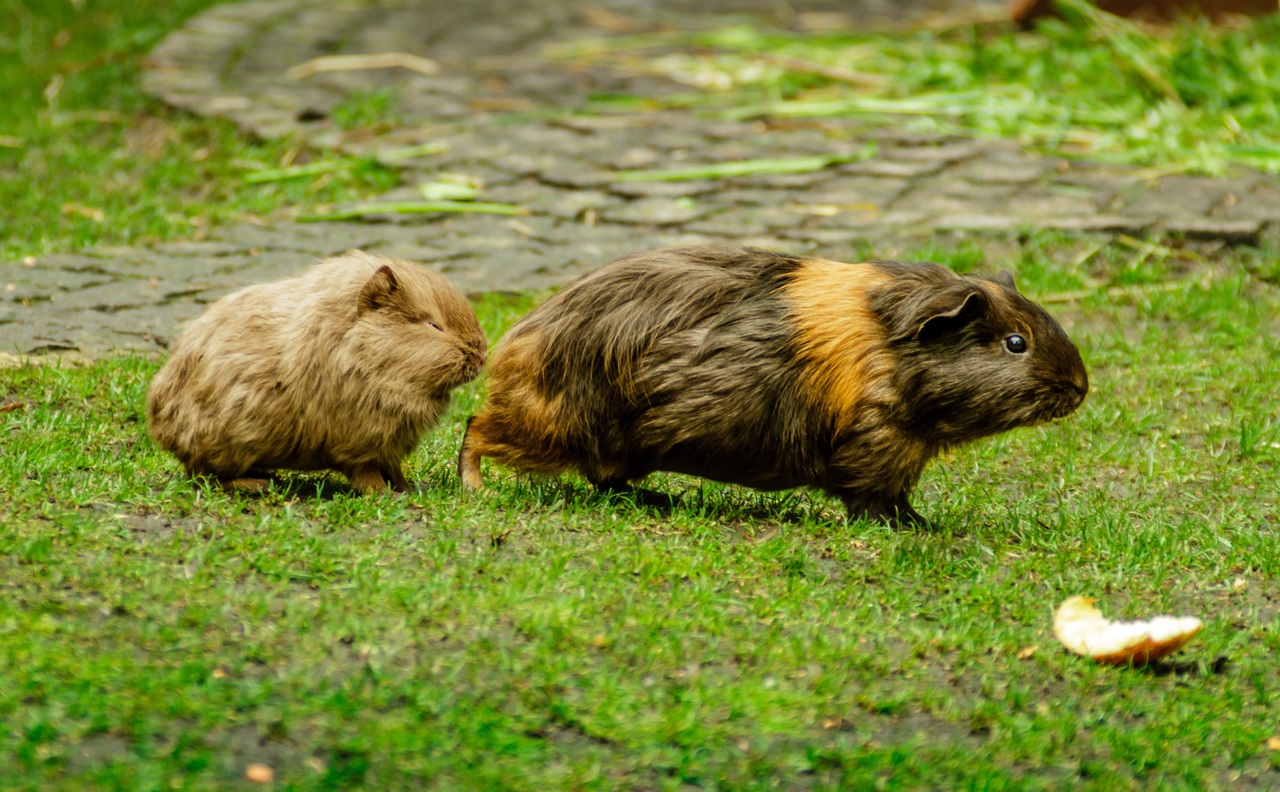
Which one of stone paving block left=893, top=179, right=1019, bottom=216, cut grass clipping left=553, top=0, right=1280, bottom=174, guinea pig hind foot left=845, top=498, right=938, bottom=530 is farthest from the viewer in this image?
Answer: cut grass clipping left=553, top=0, right=1280, bottom=174

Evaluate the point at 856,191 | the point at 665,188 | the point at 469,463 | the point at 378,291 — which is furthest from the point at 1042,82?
the point at 378,291

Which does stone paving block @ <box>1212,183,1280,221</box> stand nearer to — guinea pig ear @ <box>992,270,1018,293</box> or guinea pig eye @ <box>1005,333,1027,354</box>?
guinea pig ear @ <box>992,270,1018,293</box>

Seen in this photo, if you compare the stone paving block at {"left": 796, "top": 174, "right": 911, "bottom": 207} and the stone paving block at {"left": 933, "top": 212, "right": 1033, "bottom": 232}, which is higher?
the stone paving block at {"left": 796, "top": 174, "right": 911, "bottom": 207}

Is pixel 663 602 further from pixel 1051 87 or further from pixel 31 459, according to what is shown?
pixel 1051 87

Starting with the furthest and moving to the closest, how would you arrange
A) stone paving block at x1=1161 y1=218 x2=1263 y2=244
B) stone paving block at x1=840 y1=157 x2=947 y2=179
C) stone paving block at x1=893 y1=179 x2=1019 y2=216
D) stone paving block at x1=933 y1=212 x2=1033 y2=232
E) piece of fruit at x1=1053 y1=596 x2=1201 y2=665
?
1. stone paving block at x1=840 y1=157 x2=947 y2=179
2. stone paving block at x1=893 y1=179 x2=1019 y2=216
3. stone paving block at x1=933 y1=212 x2=1033 y2=232
4. stone paving block at x1=1161 y1=218 x2=1263 y2=244
5. piece of fruit at x1=1053 y1=596 x2=1201 y2=665

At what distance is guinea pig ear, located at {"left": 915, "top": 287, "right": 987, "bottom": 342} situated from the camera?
459cm

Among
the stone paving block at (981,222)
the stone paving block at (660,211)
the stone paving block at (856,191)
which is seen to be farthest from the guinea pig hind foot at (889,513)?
the stone paving block at (856,191)

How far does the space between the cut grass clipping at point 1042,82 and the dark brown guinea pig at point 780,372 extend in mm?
5315

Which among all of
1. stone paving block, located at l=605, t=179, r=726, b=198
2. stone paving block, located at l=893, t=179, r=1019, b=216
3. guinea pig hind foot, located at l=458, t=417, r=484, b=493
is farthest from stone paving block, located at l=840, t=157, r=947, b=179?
guinea pig hind foot, located at l=458, t=417, r=484, b=493

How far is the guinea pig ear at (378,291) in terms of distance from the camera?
464cm

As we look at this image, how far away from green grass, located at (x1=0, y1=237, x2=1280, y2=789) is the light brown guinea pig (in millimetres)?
177

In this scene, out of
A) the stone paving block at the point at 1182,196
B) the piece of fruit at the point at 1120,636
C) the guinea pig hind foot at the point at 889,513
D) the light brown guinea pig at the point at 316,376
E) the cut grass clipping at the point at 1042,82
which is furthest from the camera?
the cut grass clipping at the point at 1042,82

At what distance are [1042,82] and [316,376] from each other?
8.18 metres

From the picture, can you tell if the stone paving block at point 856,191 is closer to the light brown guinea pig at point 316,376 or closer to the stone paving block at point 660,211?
the stone paving block at point 660,211
